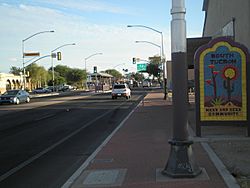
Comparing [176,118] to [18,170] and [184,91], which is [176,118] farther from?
[18,170]

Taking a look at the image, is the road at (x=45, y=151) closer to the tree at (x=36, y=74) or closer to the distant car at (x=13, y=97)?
the distant car at (x=13, y=97)

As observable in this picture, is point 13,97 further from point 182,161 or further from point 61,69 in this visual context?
Answer: point 61,69

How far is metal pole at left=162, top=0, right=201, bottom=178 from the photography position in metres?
→ 7.31

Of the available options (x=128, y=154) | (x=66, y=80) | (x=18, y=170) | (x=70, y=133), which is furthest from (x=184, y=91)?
(x=66, y=80)

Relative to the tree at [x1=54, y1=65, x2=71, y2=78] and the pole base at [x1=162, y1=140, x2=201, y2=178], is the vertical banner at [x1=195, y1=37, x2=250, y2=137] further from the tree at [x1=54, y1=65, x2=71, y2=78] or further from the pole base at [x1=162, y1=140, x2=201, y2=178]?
the tree at [x1=54, y1=65, x2=71, y2=78]

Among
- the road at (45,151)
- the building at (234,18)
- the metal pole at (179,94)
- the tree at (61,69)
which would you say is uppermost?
the tree at (61,69)

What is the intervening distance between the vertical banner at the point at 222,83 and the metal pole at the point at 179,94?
5478 mm

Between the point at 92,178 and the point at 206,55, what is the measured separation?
6492 millimetres

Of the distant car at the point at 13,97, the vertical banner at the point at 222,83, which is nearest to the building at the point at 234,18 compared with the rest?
the vertical banner at the point at 222,83

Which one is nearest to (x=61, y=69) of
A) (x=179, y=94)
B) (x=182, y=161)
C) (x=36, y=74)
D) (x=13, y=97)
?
(x=36, y=74)

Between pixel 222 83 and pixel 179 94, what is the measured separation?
5.80 m

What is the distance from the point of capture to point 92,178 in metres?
7.71

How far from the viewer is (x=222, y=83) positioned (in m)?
12.8

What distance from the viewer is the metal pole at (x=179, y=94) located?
24.0ft
